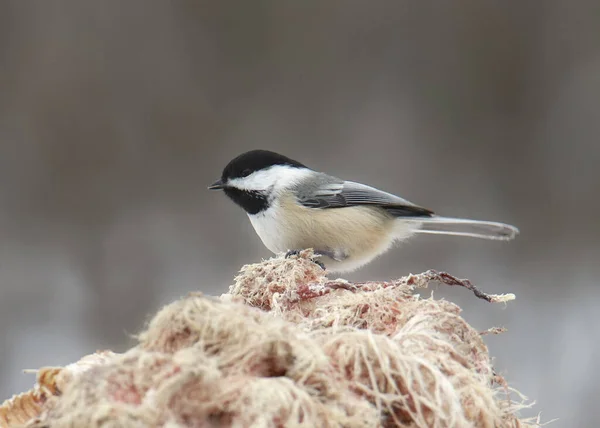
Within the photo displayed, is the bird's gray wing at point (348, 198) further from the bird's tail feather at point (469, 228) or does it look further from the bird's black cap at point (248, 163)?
the bird's black cap at point (248, 163)

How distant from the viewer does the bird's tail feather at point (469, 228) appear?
2061 millimetres

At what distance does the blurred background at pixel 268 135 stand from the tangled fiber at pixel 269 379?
84.3 inches

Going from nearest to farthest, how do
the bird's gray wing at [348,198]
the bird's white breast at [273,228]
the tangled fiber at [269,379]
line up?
the tangled fiber at [269,379] < the bird's white breast at [273,228] < the bird's gray wing at [348,198]

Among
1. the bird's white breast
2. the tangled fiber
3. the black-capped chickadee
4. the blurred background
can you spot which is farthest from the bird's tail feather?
the tangled fiber

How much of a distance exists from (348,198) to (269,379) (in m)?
1.64

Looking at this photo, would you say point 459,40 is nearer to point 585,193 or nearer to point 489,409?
point 585,193

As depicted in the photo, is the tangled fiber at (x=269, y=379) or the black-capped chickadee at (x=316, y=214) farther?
the black-capped chickadee at (x=316, y=214)

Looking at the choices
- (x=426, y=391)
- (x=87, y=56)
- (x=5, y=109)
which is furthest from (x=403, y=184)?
(x=426, y=391)

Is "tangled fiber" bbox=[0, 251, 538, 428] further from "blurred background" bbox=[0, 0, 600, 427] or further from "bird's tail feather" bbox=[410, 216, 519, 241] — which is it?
"blurred background" bbox=[0, 0, 600, 427]

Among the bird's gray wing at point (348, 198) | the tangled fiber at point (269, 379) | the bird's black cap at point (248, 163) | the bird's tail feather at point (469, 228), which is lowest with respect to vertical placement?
the tangled fiber at point (269, 379)

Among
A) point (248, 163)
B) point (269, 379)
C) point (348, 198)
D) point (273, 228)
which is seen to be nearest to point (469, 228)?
point (348, 198)

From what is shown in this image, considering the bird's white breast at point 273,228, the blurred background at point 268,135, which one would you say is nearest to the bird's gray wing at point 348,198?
the bird's white breast at point 273,228

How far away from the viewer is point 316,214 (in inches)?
83.2

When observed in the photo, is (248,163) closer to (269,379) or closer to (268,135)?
(268,135)
